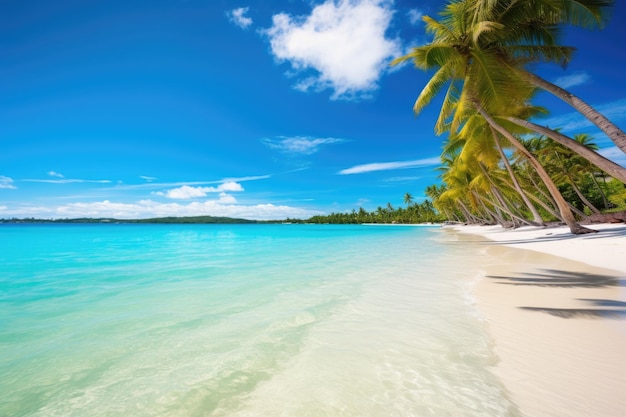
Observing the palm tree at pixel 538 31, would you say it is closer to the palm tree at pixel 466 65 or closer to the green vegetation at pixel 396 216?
the palm tree at pixel 466 65

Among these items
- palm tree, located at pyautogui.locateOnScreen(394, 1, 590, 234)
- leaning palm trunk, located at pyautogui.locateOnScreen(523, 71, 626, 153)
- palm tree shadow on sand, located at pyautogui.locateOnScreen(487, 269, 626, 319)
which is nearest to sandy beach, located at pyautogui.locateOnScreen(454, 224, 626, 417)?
palm tree shadow on sand, located at pyautogui.locateOnScreen(487, 269, 626, 319)

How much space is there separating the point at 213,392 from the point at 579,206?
1735 inches

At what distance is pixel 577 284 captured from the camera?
18.9 feet

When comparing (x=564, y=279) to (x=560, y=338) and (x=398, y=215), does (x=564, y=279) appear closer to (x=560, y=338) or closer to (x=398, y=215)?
(x=560, y=338)

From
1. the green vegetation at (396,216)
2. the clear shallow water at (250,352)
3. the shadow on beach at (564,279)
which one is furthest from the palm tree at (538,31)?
the green vegetation at (396,216)

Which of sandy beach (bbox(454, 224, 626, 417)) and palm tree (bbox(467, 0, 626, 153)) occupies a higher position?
palm tree (bbox(467, 0, 626, 153))

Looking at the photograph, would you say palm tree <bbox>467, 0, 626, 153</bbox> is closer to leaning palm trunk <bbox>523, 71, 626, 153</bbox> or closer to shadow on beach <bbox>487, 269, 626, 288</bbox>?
leaning palm trunk <bbox>523, 71, 626, 153</bbox>

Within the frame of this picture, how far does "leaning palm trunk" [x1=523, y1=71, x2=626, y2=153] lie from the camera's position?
22.3 ft

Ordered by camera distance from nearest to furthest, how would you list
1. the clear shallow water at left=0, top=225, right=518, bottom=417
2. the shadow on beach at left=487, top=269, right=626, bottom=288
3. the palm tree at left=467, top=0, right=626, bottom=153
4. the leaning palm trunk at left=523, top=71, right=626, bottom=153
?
1. the clear shallow water at left=0, top=225, right=518, bottom=417
2. the shadow on beach at left=487, top=269, right=626, bottom=288
3. the leaning palm trunk at left=523, top=71, right=626, bottom=153
4. the palm tree at left=467, top=0, right=626, bottom=153

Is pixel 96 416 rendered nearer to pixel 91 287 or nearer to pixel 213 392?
pixel 213 392

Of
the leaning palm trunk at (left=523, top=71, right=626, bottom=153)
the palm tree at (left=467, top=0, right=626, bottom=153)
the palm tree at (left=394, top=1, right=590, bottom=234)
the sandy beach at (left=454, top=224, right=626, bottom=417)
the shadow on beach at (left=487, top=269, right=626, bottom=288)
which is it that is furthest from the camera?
the palm tree at (left=394, top=1, right=590, bottom=234)

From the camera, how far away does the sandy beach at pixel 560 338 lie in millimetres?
2184

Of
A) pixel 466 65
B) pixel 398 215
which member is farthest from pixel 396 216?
pixel 466 65

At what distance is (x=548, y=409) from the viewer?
2.06 m
